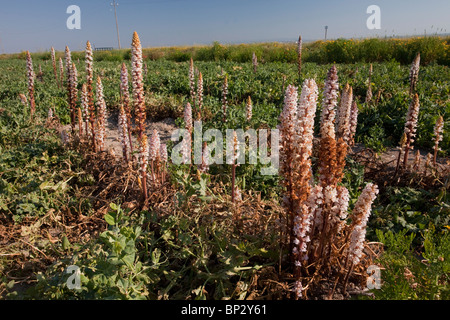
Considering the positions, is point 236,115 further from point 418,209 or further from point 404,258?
point 404,258

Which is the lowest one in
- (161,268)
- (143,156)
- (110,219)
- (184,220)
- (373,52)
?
(161,268)

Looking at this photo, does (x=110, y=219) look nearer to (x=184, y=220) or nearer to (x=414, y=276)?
(x=184, y=220)

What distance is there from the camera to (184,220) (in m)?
2.48

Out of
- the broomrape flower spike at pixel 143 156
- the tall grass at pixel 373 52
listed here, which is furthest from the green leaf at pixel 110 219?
the tall grass at pixel 373 52

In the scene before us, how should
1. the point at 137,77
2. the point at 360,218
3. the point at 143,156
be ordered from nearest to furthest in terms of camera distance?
the point at 360,218
the point at 143,156
the point at 137,77

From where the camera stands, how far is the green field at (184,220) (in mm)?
2072

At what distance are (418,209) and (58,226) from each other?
161 inches

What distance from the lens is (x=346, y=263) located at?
6.98 feet

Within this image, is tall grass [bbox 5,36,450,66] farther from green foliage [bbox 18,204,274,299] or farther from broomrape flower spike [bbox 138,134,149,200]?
green foliage [bbox 18,204,274,299]

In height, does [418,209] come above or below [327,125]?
below

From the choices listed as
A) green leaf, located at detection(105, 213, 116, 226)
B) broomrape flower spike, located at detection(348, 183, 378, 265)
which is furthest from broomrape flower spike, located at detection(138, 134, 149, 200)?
→ broomrape flower spike, located at detection(348, 183, 378, 265)

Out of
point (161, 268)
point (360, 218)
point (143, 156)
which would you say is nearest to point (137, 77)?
point (143, 156)

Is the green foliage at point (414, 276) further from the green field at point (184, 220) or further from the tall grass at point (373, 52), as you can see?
the tall grass at point (373, 52)
